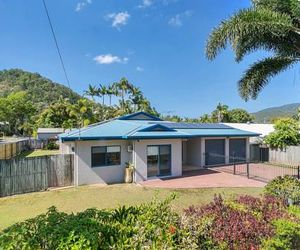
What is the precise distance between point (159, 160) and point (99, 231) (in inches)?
584

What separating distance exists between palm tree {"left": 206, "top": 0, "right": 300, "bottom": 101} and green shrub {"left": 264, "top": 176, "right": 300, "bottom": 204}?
589 centimetres

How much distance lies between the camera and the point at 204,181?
1802 cm

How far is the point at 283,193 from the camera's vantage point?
10094 mm

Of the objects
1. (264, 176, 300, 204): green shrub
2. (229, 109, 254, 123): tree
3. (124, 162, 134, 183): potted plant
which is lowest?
(124, 162, 134, 183): potted plant

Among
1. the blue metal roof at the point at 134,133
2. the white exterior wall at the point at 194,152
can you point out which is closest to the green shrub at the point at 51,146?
the blue metal roof at the point at 134,133

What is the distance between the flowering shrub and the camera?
5.01m

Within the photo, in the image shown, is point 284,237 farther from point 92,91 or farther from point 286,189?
point 92,91

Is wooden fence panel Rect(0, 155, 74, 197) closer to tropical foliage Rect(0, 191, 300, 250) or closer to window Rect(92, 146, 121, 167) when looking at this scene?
window Rect(92, 146, 121, 167)

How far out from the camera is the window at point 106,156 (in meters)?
17.3

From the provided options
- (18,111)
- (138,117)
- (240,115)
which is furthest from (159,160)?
(18,111)

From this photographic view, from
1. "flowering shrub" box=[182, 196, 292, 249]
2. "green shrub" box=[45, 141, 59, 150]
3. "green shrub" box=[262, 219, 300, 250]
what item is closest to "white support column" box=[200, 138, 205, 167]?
"flowering shrub" box=[182, 196, 292, 249]

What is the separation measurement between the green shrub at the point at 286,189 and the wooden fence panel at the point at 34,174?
11.1 m

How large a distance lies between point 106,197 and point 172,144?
696 cm

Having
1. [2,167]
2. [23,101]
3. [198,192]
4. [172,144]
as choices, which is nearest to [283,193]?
[198,192]
